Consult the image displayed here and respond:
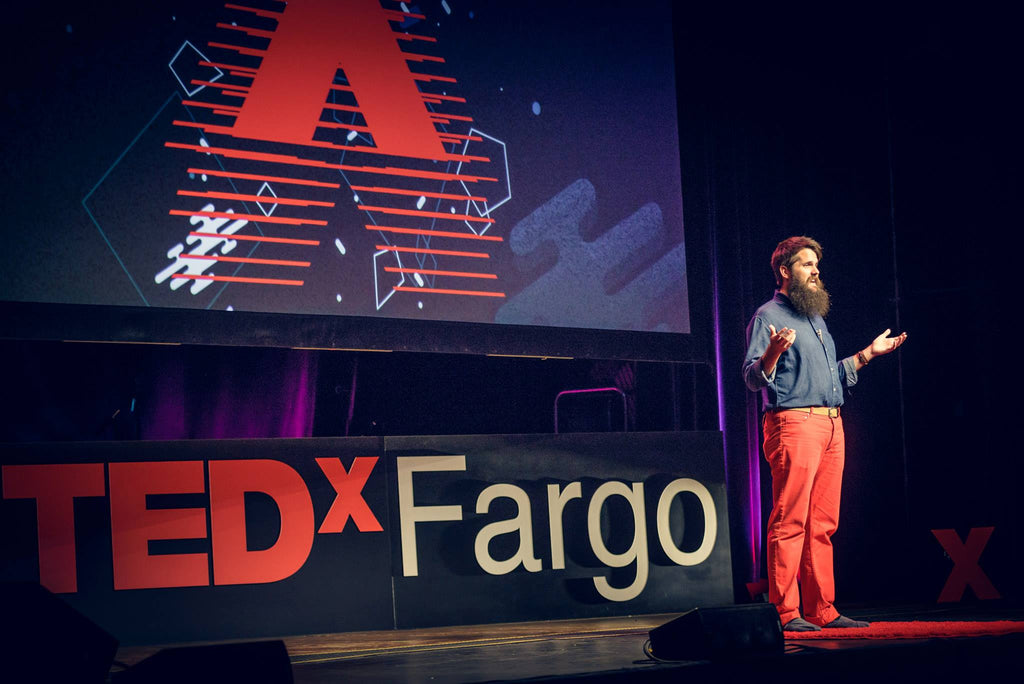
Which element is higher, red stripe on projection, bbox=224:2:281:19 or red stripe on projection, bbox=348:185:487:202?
red stripe on projection, bbox=224:2:281:19

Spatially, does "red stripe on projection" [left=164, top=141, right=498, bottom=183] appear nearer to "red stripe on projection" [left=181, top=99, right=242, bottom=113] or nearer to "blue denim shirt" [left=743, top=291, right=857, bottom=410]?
"red stripe on projection" [left=181, top=99, right=242, bottom=113]

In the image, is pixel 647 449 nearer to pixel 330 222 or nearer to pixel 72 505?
pixel 330 222

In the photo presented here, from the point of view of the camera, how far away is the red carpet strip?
328 centimetres

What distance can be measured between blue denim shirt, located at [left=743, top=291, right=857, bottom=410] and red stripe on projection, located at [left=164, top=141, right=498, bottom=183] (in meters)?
1.32

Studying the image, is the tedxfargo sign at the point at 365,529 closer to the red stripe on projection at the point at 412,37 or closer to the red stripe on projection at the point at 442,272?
the red stripe on projection at the point at 442,272

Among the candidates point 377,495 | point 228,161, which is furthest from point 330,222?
point 377,495

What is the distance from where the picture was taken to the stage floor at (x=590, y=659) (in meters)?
2.68

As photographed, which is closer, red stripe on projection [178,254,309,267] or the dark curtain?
red stripe on projection [178,254,309,267]

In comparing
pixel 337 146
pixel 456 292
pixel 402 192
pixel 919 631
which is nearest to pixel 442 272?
pixel 456 292

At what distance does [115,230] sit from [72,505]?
0.97 metres

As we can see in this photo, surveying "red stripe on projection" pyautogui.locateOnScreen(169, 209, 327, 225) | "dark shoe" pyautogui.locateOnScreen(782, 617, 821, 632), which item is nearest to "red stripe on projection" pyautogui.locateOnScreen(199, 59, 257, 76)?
"red stripe on projection" pyautogui.locateOnScreen(169, 209, 327, 225)

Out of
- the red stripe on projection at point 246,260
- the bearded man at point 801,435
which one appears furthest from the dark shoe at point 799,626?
the red stripe on projection at point 246,260

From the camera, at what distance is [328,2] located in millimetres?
3848

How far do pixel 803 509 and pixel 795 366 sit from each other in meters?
0.52
